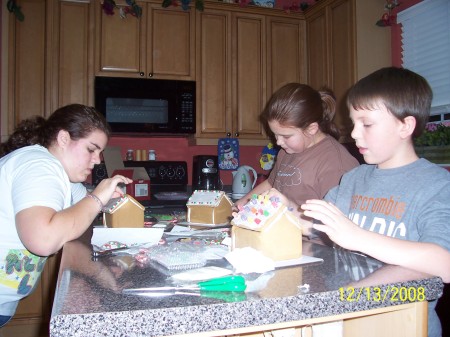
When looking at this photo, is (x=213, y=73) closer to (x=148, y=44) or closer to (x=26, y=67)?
(x=148, y=44)

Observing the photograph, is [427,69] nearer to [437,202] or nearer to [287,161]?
[287,161]

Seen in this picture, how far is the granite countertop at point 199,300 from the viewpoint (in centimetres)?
51

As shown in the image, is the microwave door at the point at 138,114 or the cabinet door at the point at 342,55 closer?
the cabinet door at the point at 342,55

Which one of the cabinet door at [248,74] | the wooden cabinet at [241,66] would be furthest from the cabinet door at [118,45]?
the cabinet door at [248,74]

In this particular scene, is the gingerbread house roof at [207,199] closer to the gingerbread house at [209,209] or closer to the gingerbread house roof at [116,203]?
the gingerbread house at [209,209]

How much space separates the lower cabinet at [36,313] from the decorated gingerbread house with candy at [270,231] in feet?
6.85

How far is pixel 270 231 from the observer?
0.80 meters

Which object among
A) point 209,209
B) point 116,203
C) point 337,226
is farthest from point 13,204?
point 337,226

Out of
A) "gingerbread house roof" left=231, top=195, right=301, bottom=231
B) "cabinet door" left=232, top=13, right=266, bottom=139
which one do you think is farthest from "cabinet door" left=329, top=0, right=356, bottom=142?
"gingerbread house roof" left=231, top=195, right=301, bottom=231

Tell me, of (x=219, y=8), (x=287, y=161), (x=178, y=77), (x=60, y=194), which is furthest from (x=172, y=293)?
(x=219, y=8)

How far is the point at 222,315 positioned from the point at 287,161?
1400 millimetres

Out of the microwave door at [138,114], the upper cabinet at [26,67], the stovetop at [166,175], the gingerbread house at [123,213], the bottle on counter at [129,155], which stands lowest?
the gingerbread house at [123,213]

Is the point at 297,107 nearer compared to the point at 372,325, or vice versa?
the point at 372,325
